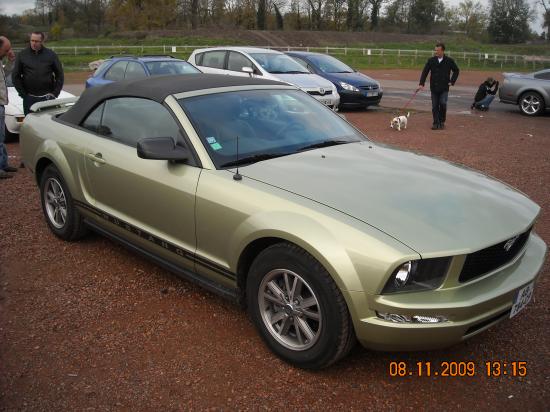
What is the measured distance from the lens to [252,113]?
12.7ft

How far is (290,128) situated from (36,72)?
206 inches

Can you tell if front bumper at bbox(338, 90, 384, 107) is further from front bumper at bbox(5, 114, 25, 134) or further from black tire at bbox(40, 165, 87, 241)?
black tire at bbox(40, 165, 87, 241)

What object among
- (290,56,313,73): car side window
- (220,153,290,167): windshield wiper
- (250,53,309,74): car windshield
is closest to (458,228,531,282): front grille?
(220,153,290,167): windshield wiper

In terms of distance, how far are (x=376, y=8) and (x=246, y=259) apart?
80399 mm

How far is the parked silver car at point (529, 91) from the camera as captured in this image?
1405 cm

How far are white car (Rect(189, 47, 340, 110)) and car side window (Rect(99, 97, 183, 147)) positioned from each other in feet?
27.2

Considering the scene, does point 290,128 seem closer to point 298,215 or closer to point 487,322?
point 298,215

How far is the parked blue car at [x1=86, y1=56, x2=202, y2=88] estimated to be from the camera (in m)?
11.2

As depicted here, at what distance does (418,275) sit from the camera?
2654mm

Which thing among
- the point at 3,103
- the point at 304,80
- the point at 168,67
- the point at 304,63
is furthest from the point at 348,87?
the point at 3,103

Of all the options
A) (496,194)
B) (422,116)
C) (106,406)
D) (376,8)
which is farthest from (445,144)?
(376,8)

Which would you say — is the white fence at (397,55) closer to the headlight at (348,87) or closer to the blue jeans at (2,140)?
the headlight at (348,87)

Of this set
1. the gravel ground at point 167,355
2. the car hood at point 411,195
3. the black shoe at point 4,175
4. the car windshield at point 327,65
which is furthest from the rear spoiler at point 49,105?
the car windshield at point 327,65

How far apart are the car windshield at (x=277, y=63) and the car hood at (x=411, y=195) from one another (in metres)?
9.64
